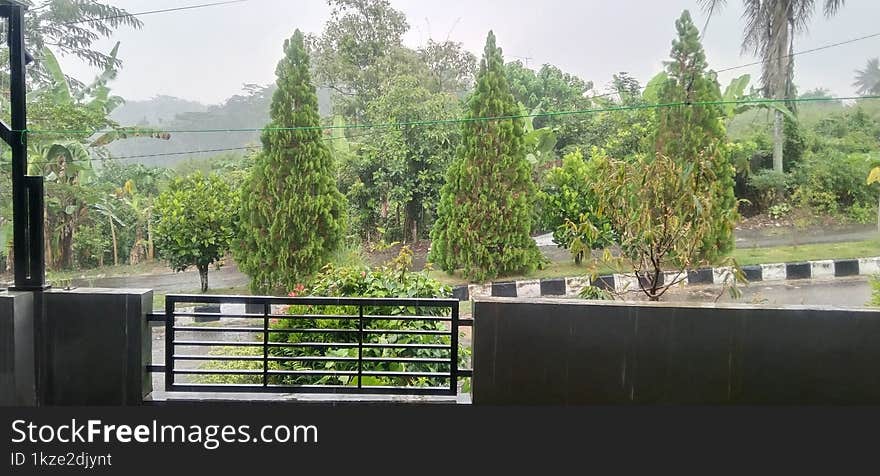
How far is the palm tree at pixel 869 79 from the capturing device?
383cm

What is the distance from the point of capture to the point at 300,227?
3.92 meters

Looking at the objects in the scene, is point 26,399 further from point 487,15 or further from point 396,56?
point 487,15

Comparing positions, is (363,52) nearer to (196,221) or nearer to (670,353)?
(196,221)

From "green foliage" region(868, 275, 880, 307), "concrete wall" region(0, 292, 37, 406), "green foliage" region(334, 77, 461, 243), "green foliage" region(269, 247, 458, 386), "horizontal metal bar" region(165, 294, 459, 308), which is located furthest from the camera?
"green foliage" region(334, 77, 461, 243)

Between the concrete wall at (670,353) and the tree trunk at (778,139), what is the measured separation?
1835 mm

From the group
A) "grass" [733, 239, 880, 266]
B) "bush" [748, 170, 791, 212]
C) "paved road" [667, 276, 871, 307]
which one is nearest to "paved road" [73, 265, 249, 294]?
"paved road" [667, 276, 871, 307]

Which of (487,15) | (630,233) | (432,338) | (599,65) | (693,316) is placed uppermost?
(487,15)

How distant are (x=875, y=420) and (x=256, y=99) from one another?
3705 millimetres

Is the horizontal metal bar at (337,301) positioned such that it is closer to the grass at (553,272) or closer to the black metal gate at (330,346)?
the black metal gate at (330,346)

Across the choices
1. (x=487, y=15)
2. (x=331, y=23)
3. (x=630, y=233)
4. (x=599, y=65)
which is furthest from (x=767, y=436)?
(x=331, y=23)

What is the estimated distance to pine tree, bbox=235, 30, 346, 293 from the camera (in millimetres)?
3910

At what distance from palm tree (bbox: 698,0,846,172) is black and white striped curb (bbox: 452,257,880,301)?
2.13 ft

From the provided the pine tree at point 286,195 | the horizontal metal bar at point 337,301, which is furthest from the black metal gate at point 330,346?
the pine tree at point 286,195

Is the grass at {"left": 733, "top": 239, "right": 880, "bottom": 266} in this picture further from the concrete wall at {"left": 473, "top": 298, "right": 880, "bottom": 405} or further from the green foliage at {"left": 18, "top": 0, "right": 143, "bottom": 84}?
the green foliage at {"left": 18, "top": 0, "right": 143, "bottom": 84}
